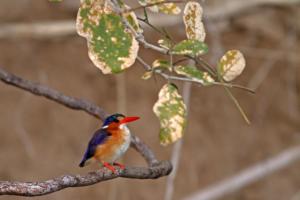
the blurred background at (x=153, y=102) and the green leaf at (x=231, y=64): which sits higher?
the green leaf at (x=231, y=64)

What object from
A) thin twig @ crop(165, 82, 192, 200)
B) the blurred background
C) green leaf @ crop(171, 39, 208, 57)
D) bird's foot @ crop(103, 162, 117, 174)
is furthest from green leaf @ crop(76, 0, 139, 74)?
the blurred background

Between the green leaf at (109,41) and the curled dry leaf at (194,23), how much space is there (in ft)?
0.50

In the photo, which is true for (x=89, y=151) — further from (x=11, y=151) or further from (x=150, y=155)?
(x=11, y=151)

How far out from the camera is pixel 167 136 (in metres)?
1.04

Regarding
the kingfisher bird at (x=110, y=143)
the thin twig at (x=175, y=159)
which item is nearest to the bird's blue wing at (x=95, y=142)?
the kingfisher bird at (x=110, y=143)

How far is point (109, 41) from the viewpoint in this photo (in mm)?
1021

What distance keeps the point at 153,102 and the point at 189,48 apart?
2.37 meters

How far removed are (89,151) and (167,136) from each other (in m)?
0.39

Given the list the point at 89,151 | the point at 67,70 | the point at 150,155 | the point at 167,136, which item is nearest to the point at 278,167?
the point at 67,70

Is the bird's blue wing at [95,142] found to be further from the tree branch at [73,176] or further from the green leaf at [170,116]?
the green leaf at [170,116]

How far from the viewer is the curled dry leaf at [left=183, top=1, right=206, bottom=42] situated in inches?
45.9

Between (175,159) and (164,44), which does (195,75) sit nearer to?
(164,44)

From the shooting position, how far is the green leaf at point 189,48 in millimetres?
1072

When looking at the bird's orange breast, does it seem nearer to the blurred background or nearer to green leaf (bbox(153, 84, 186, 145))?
green leaf (bbox(153, 84, 186, 145))
